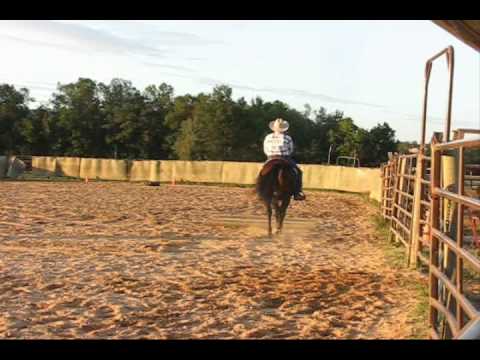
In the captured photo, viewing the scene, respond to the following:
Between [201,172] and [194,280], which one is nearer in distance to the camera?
[194,280]

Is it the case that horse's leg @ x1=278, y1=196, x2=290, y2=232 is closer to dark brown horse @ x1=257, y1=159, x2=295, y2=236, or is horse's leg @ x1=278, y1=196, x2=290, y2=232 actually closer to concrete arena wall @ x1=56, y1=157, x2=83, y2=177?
dark brown horse @ x1=257, y1=159, x2=295, y2=236

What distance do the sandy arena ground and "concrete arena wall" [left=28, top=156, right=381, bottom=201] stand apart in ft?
40.2

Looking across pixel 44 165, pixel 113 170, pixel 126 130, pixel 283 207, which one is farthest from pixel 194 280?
pixel 126 130

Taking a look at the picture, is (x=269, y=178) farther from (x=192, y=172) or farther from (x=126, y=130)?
(x=126, y=130)

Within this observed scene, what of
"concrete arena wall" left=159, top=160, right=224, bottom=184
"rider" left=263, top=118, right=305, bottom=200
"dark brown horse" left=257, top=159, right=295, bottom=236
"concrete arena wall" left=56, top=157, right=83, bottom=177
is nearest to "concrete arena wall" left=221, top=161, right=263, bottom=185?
"concrete arena wall" left=159, top=160, right=224, bottom=184

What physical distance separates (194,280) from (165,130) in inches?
1753

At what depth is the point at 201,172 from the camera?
25.8 m

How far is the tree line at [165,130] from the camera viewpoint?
44.5 metres

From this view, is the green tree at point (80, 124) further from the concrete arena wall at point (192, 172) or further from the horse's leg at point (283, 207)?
the horse's leg at point (283, 207)

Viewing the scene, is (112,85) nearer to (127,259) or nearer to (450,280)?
(127,259)

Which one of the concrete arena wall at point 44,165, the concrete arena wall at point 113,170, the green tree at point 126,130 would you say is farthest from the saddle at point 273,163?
the green tree at point 126,130

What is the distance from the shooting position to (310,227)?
33.7 ft
